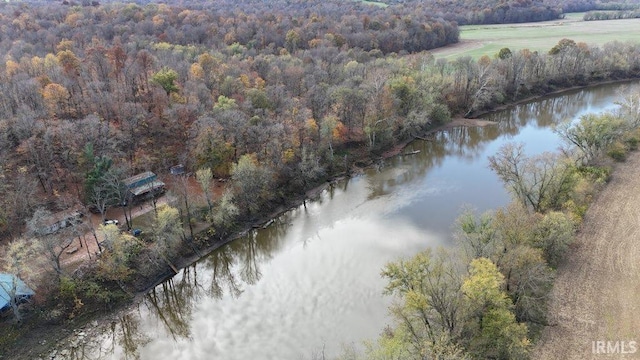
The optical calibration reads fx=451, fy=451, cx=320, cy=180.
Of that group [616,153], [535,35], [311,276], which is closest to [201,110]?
[311,276]

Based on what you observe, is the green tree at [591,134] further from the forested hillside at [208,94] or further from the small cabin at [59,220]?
the small cabin at [59,220]

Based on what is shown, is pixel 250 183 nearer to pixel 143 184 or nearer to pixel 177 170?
pixel 177 170

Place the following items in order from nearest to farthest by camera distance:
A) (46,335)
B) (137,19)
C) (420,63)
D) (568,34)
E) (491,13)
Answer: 1. (46,335)
2. (420,63)
3. (137,19)
4. (568,34)
5. (491,13)

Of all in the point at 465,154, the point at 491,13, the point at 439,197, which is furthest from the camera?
the point at 491,13

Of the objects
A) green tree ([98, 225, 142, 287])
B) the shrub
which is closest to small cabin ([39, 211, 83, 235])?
green tree ([98, 225, 142, 287])

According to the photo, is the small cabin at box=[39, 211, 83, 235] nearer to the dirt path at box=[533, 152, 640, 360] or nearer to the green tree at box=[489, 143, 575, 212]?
Answer: the dirt path at box=[533, 152, 640, 360]

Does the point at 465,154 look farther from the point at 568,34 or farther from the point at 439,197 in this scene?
the point at 568,34

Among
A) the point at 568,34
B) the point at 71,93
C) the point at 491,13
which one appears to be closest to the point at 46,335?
the point at 71,93

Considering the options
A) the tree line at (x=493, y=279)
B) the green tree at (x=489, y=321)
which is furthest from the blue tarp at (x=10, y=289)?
the green tree at (x=489, y=321)
